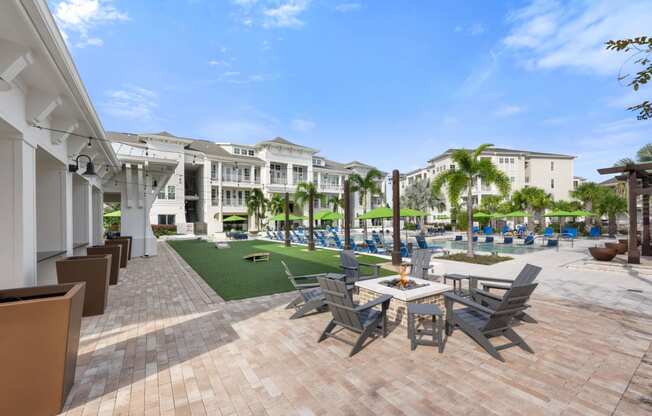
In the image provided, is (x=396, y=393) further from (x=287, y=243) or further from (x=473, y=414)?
(x=287, y=243)

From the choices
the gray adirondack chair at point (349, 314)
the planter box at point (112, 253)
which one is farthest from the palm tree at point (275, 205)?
the gray adirondack chair at point (349, 314)

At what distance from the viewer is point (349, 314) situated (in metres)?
4.04

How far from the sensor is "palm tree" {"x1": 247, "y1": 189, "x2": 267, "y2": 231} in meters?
38.2

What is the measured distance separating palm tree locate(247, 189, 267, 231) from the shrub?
946cm

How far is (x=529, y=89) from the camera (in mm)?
13492

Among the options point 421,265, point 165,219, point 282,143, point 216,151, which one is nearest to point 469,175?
point 421,265

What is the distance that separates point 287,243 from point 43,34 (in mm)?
17476

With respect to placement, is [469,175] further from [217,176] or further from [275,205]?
[217,176]

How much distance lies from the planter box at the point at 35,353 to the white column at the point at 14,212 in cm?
290

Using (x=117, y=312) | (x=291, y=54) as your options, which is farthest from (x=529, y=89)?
(x=117, y=312)

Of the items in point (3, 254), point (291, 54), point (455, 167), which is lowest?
point (3, 254)

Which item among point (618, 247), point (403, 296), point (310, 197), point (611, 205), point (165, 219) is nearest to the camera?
point (403, 296)

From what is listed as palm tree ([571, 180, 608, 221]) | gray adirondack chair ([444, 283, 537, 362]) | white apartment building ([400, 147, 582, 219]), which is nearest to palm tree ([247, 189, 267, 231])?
white apartment building ([400, 147, 582, 219])

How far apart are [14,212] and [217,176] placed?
115 feet
